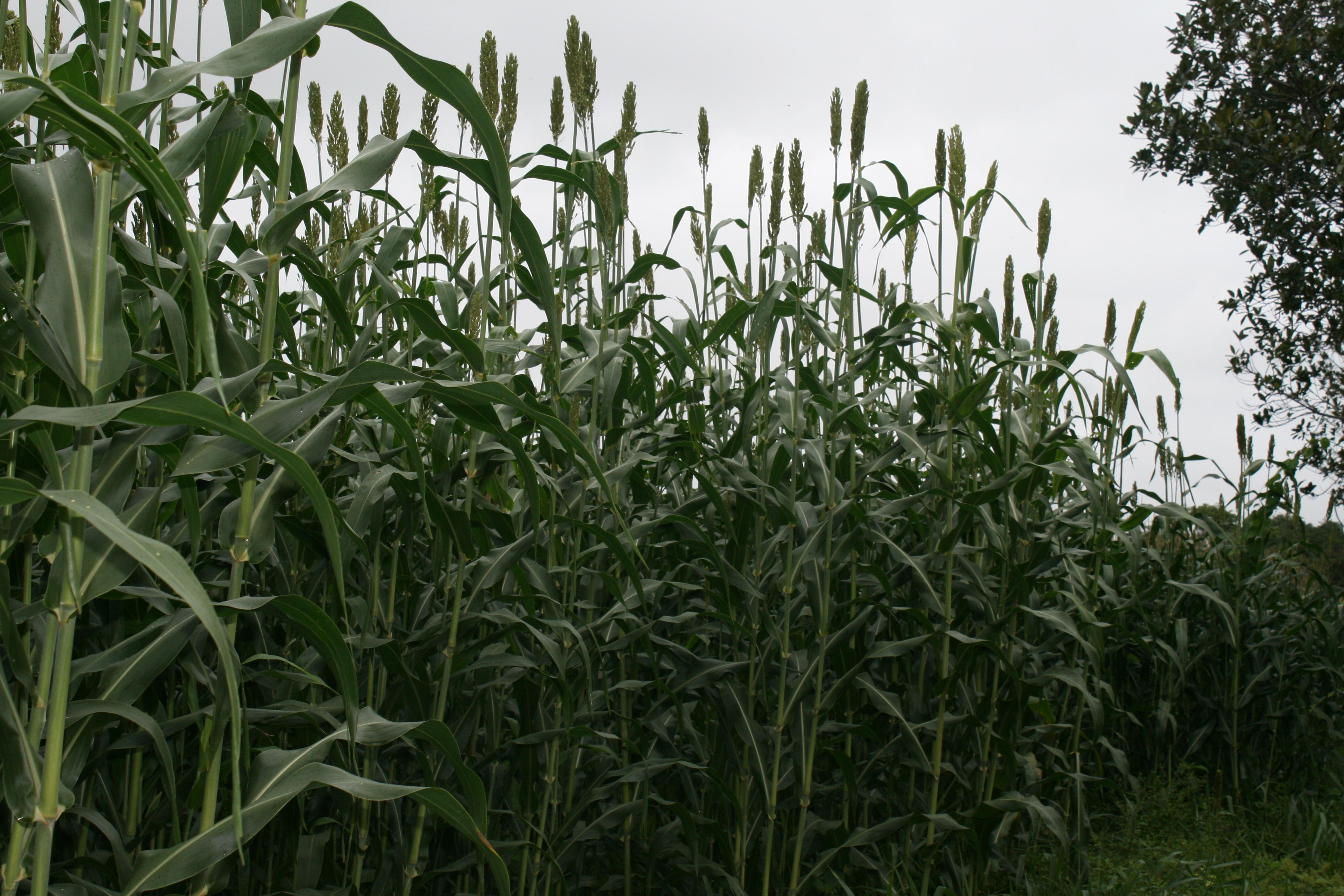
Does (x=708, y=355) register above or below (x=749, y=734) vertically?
above

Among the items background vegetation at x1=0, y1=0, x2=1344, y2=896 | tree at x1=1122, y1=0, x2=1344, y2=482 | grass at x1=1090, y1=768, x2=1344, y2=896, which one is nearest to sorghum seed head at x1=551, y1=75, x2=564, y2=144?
background vegetation at x1=0, y1=0, x2=1344, y2=896

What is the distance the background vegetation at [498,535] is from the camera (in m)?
1.04

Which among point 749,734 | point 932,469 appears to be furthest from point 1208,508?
point 749,734

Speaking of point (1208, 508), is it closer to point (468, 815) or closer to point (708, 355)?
point (708, 355)

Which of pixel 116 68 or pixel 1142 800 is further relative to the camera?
pixel 1142 800

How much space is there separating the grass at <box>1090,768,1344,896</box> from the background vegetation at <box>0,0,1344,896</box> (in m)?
0.16

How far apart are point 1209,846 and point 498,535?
9.86ft

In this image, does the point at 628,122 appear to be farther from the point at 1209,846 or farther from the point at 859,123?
the point at 1209,846

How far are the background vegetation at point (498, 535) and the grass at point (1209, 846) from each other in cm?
16

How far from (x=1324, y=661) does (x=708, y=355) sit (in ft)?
10.9

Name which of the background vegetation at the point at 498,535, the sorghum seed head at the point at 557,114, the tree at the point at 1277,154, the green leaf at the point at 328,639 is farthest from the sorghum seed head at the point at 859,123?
the tree at the point at 1277,154

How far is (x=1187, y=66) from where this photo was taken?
628cm

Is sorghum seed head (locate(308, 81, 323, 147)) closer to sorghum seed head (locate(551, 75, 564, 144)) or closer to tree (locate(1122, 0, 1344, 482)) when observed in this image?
sorghum seed head (locate(551, 75, 564, 144))

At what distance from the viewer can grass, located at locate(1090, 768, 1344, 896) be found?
2.89 m
